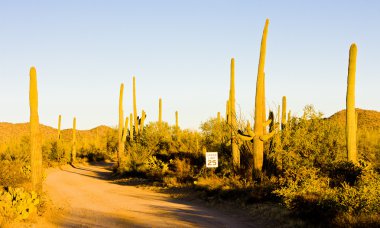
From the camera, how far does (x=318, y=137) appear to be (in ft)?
65.5

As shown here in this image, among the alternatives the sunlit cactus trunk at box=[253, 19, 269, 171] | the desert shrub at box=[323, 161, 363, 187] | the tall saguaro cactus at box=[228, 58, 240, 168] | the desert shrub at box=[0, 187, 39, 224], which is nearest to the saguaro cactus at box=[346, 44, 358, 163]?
the desert shrub at box=[323, 161, 363, 187]

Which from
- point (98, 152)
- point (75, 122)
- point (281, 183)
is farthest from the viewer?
point (98, 152)

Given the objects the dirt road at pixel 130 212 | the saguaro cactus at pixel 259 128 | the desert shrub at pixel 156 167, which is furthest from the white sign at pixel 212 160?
the desert shrub at pixel 156 167

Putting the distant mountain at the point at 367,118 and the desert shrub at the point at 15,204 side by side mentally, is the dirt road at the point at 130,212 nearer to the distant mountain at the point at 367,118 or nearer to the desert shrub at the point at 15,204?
the desert shrub at the point at 15,204

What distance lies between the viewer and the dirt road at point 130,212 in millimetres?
13709

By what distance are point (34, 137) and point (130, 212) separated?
4.30 m

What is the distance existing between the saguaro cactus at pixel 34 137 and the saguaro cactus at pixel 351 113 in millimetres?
11113

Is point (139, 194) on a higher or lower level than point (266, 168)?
lower

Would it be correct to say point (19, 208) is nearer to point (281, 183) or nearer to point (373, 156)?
point (281, 183)

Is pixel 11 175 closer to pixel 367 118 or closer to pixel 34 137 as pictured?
pixel 34 137

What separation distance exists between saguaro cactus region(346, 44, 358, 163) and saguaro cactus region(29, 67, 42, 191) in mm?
11113

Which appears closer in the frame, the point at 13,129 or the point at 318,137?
the point at 318,137

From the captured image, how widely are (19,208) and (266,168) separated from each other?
34.8 feet

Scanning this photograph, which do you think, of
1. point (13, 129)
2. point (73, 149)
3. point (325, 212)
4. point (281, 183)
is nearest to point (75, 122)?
point (73, 149)
